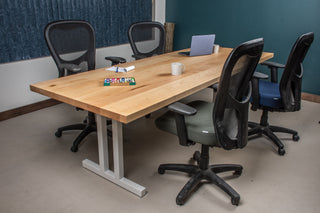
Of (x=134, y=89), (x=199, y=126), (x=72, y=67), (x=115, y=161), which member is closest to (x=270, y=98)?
(x=199, y=126)

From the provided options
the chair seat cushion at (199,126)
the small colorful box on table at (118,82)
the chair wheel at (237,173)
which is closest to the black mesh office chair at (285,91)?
the chair wheel at (237,173)

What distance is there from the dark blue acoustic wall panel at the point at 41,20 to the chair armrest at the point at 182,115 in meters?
2.33

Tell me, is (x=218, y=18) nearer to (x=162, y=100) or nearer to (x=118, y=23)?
(x=118, y=23)

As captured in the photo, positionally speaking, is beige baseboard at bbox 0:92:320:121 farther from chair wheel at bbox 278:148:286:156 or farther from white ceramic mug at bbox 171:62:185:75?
white ceramic mug at bbox 171:62:185:75

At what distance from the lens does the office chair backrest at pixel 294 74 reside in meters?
2.30

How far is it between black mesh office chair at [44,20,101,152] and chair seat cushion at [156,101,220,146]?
103 cm

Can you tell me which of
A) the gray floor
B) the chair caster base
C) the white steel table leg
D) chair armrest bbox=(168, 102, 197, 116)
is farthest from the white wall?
chair armrest bbox=(168, 102, 197, 116)

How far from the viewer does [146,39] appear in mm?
3379

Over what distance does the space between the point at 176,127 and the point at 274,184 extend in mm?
963

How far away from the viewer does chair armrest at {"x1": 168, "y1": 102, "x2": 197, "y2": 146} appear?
164cm

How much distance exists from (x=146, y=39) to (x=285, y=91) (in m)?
1.67

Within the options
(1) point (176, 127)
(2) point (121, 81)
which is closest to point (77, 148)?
(2) point (121, 81)

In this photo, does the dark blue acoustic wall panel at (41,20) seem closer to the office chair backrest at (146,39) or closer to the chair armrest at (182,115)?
the office chair backrest at (146,39)

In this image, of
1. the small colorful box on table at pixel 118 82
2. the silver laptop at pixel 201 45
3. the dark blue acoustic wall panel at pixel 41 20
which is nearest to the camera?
the small colorful box on table at pixel 118 82
